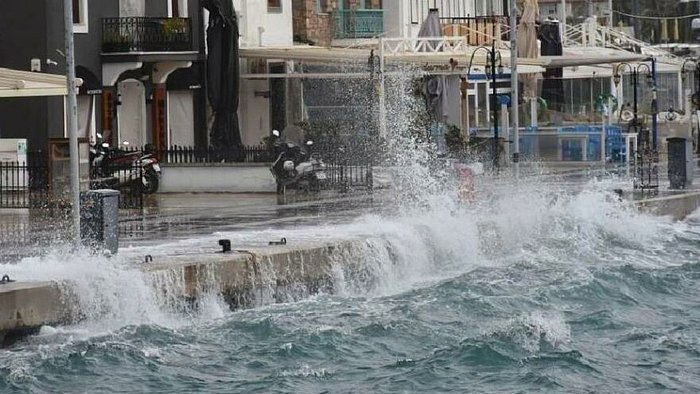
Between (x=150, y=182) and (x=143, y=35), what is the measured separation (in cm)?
699

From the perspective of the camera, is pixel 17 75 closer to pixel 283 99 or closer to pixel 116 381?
pixel 116 381

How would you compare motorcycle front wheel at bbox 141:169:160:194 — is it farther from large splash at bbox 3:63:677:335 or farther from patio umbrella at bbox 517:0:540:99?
patio umbrella at bbox 517:0:540:99

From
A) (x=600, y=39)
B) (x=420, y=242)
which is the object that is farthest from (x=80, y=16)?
(x=600, y=39)

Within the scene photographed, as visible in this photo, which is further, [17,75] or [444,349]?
[17,75]

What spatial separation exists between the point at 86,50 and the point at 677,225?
13877mm

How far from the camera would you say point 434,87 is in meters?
50.8

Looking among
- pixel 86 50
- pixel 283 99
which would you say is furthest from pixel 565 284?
pixel 283 99

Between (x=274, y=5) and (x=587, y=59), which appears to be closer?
(x=587, y=59)

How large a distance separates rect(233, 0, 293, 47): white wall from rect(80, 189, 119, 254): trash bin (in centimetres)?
2659

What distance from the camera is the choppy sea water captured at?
1839 centimetres

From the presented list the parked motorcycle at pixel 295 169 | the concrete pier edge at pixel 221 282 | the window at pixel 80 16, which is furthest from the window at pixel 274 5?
the concrete pier edge at pixel 221 282

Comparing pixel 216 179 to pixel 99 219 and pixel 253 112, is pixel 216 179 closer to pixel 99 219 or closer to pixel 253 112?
pixel 253 112

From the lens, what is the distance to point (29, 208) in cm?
3072

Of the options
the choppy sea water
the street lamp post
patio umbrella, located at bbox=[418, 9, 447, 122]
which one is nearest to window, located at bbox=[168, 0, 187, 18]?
patio umbrella, located at bbox=[418, 9, 447, 122]
